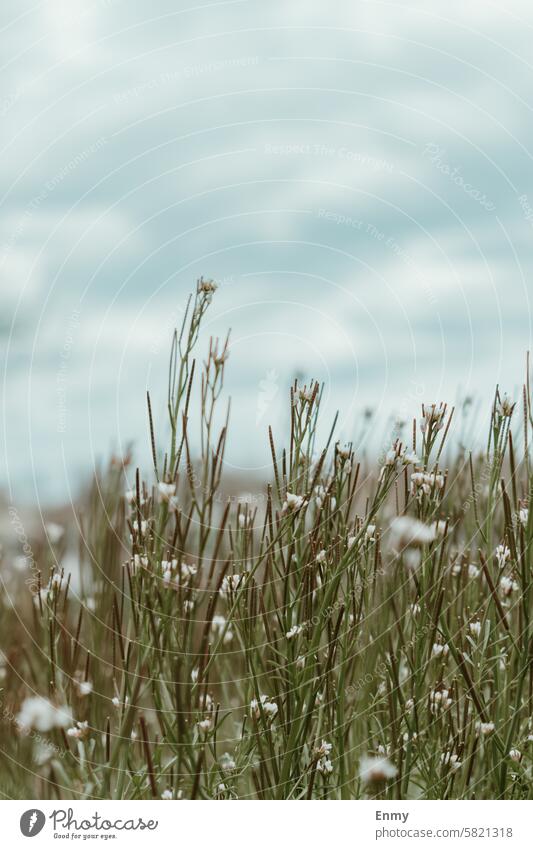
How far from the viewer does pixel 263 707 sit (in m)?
2.02

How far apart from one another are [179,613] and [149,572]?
0.15 meters

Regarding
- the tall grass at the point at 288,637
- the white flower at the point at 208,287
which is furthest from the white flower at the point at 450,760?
the white flower at the point at 208,287

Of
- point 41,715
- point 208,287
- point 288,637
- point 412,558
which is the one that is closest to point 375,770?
point 288,637

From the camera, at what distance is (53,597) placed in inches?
83.1

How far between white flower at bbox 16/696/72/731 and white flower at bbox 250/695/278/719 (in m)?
0.52

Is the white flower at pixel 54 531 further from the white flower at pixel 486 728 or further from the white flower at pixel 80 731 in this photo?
the white flower at pixel 486 728

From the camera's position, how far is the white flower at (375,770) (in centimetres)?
211

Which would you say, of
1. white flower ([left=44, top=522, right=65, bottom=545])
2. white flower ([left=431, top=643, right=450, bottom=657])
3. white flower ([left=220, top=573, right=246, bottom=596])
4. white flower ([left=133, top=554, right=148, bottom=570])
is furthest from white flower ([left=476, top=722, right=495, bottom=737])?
white flower ([left=44, top=522, right=65, bottom=545])

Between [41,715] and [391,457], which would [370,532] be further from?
[41,715]

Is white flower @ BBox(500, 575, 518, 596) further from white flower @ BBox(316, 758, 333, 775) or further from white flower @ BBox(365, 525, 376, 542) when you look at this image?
white flower @ BBox(316, 758, 333, 775)

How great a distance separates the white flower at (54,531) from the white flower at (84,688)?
1.52ft
